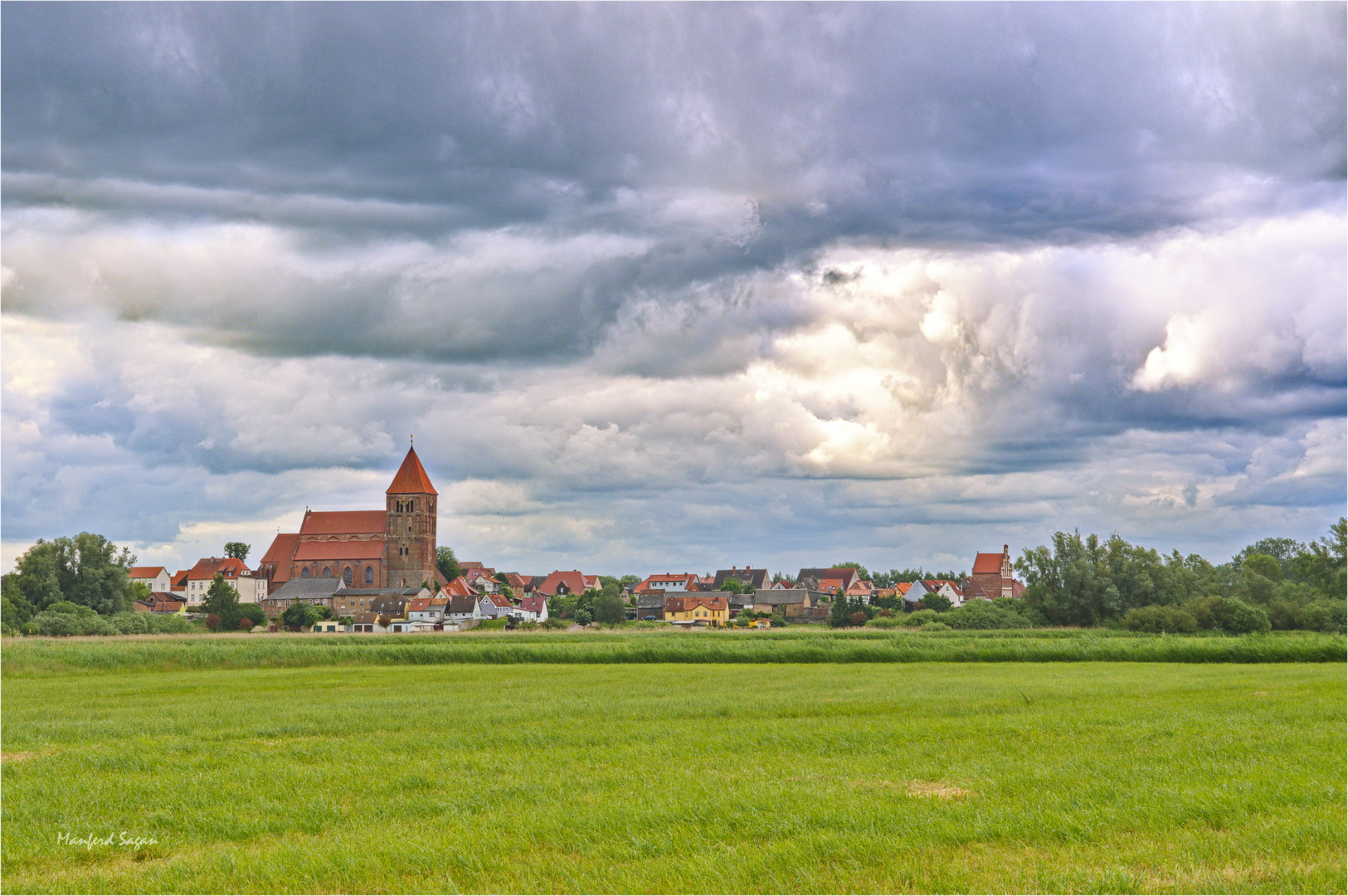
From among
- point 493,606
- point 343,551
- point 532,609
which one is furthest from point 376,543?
point 532,609

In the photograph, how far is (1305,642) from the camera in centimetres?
5512

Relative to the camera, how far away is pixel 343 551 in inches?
6422

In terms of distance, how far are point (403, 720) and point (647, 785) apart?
35.5 feet

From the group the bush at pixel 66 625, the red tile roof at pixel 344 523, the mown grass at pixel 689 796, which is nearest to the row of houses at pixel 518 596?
the red tile roof at pixel 344 523

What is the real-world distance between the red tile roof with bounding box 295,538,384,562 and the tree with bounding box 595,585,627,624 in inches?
1827

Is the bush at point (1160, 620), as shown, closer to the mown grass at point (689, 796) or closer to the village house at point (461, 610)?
the mown grass at point (689, 796)

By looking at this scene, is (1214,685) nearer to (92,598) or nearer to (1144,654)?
(1144,654)

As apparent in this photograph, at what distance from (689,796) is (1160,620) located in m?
79.0

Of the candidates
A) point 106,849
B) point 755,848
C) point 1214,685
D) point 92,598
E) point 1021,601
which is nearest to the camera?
point 755,848

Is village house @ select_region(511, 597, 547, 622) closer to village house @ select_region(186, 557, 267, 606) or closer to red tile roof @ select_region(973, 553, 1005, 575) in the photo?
village house @ select_region(186, 557, 267, 606)

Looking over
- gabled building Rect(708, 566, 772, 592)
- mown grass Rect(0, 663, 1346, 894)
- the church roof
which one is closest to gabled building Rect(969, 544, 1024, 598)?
gabled building Rect(708, 566, 772, 592)

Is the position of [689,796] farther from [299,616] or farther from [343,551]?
[343,551]

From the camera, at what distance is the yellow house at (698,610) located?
150125 millimetres

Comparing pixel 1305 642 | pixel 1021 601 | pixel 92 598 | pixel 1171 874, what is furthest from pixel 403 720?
pixel 92 598
